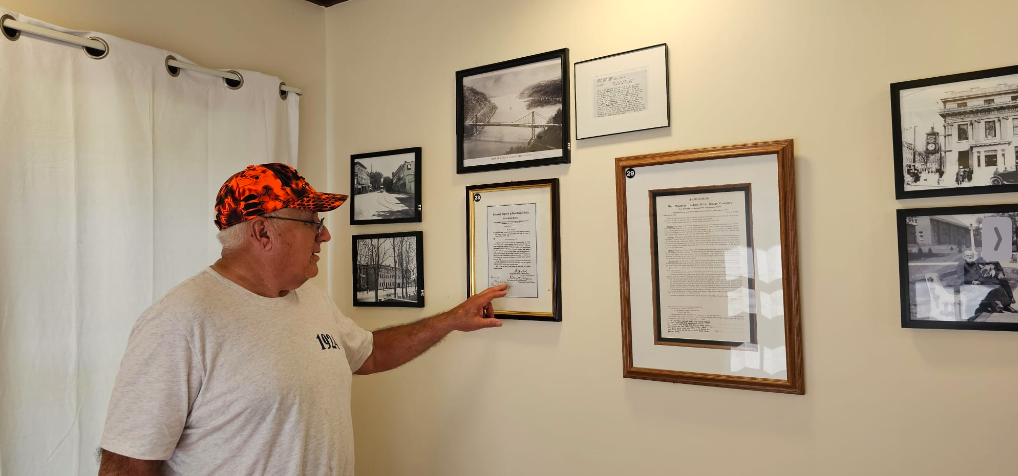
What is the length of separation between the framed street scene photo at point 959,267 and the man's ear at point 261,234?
4.62 ft

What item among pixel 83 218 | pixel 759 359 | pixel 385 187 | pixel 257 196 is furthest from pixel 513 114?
pixel 83 218

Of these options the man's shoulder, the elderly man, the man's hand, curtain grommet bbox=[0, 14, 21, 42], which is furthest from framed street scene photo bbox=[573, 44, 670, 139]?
curtain grommet bbox=[0, 14, 21, 42]

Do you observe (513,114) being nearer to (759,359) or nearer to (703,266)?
(703,266)

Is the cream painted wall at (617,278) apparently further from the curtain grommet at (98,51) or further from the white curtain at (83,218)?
the curtain grommet at (98,51)

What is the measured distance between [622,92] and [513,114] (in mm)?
359

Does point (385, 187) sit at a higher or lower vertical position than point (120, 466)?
higher

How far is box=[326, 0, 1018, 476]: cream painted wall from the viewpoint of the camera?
1.37 meters

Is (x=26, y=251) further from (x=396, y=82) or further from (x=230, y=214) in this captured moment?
(x=396, y=82)

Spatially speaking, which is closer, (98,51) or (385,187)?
(98,51)

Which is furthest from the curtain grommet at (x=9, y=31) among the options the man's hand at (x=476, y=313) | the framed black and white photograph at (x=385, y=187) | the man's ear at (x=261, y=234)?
the man's hand at (x=476, y=313)

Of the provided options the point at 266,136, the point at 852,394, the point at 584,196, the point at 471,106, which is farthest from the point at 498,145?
the point at 852,394

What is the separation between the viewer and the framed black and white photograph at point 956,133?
130cm

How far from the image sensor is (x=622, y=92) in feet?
5.71

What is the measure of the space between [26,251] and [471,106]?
4.14 feet
